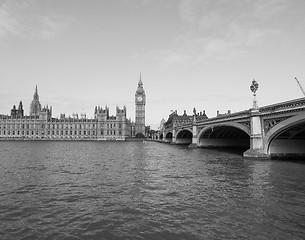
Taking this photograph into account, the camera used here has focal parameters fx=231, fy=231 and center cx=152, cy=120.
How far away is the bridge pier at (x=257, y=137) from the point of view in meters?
30.6

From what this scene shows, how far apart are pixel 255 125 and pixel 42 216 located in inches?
1110

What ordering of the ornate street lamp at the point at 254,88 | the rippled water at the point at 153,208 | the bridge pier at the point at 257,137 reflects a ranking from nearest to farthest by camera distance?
the rippled water at the point at 153,208 < the bridge pier at the point at 257,137 < the ornate street lamp at the point at 254,88

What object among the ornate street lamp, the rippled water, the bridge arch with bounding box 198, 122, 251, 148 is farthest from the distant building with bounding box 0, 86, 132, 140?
the rippled water

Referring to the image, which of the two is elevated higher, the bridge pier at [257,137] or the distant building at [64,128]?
the distant building at [64,128]

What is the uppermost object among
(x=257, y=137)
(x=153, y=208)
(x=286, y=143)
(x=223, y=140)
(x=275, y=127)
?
(x=275, y=127)

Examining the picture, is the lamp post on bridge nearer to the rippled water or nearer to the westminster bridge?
the westminster bridge

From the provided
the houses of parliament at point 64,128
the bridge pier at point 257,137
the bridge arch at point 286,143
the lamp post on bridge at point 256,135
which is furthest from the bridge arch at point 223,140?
the houses of parliament at point 64,128

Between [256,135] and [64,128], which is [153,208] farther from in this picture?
[64,128]

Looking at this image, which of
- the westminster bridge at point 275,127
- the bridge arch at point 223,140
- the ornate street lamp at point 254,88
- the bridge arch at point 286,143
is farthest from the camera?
the bridge arch at point 223,140

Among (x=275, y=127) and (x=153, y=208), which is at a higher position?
(x=275, y=127)

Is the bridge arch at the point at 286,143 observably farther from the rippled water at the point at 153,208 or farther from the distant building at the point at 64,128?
the distant building at the point at 64,128

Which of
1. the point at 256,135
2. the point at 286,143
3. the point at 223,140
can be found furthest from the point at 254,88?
the point at 223,140

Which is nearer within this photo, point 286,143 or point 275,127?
point 275,127

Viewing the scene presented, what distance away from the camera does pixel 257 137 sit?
101 ft
